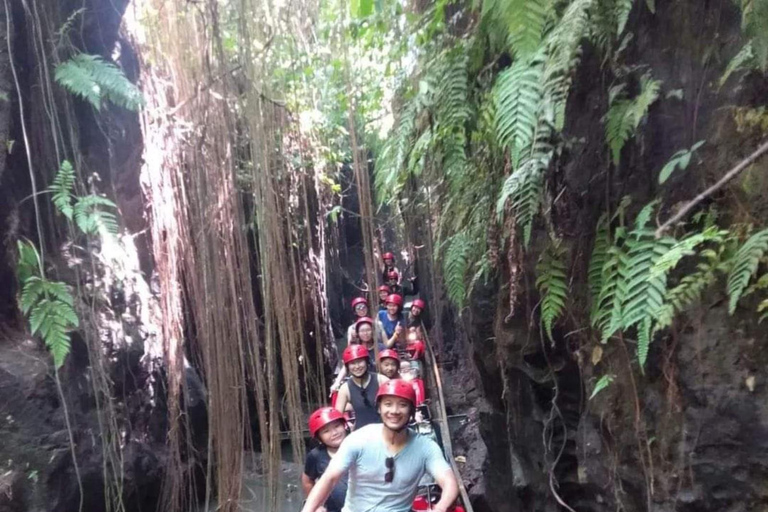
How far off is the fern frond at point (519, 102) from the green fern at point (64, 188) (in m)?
2.90

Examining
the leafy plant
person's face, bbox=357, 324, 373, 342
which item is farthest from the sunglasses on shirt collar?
person's face, bbox=357, 324, 373, 342

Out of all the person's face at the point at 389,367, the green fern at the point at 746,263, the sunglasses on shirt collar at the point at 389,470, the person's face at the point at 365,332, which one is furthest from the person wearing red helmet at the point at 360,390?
the green fern at the point at 746,263

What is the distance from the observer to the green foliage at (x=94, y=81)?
3.92 meters

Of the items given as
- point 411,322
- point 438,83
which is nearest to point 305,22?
point 438,83

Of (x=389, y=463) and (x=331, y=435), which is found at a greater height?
(x=331, y=435)

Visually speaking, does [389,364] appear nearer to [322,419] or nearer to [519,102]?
[322,419]

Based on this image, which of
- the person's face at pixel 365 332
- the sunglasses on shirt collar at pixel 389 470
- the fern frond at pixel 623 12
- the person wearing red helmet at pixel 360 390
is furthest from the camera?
the person's face at pixel 365 332

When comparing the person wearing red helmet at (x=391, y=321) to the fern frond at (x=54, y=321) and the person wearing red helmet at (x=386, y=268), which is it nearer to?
the person wearing red helmet at (x=386, y=268)

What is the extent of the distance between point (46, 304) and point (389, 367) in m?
2.59

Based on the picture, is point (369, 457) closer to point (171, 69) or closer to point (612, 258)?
point (612, 258)

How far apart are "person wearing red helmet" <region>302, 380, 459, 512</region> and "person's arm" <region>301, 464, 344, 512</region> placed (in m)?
0.02

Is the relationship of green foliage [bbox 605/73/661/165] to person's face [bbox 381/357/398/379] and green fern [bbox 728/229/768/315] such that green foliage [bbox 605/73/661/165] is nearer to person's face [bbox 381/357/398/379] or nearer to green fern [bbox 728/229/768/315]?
green fern [bbox 728/229/768/315]

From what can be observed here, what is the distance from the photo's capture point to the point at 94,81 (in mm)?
4027

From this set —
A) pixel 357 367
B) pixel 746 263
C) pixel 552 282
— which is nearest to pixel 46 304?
pixel 357 367
